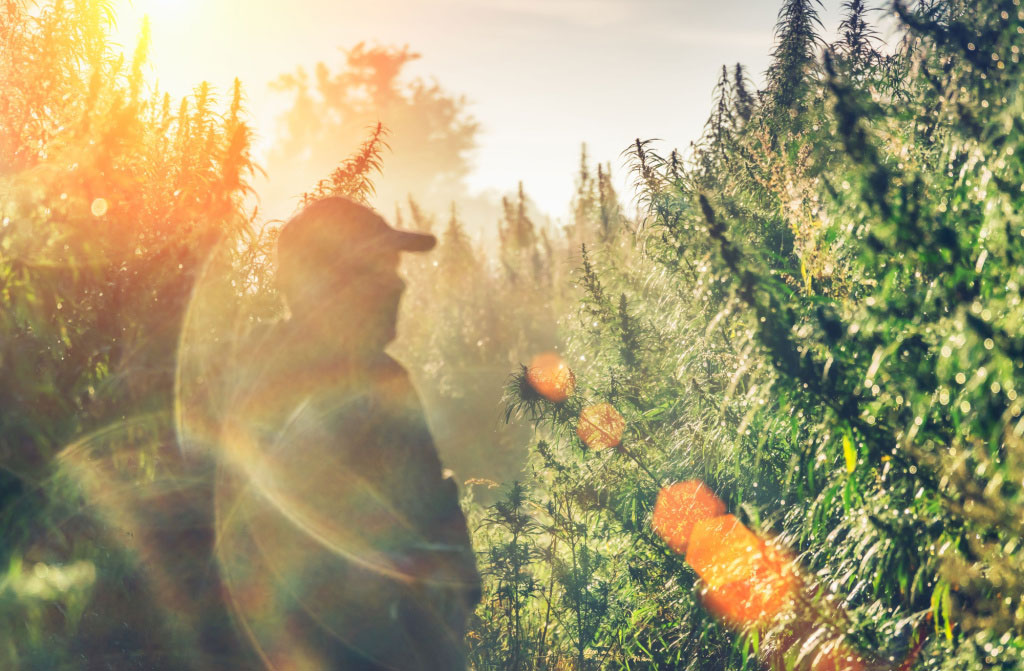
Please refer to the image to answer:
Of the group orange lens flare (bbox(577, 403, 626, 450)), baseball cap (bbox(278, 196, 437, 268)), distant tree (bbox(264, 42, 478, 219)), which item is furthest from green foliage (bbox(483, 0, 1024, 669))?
distant tree (bbox(264, 42, 478, 219))

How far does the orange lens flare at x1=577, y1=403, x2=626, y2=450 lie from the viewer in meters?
4.63

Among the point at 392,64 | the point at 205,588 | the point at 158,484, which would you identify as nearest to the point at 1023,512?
the point at 205,588

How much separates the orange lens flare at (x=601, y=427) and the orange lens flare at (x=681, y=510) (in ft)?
1.44

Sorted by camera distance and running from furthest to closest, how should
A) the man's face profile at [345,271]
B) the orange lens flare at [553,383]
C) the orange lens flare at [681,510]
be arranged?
1. the orange lens flare at [553,383]
2. the orange lens flare at [681,510]
3. the man's face profile at [345,271]

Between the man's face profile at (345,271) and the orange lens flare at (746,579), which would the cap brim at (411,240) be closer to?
the man's face profile at (345,271)

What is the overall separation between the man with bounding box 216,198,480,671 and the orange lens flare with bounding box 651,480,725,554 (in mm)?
2487

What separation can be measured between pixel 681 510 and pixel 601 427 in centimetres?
70

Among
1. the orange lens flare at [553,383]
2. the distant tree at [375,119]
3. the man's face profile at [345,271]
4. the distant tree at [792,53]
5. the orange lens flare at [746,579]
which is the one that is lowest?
the orange lens flare at [746,579]

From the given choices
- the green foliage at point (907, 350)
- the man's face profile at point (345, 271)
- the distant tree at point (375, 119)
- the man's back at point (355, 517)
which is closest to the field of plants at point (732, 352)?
the green foliage at point (907, 350)

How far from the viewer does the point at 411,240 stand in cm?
204

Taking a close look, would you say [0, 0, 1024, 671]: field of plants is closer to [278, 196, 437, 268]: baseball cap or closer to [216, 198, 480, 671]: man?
[216, 198, 480, 671]: man

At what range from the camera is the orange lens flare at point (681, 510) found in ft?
14.0

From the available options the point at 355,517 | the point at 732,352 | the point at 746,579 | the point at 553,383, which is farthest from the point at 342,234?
the point at 553,383

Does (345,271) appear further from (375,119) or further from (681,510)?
(375,119)
